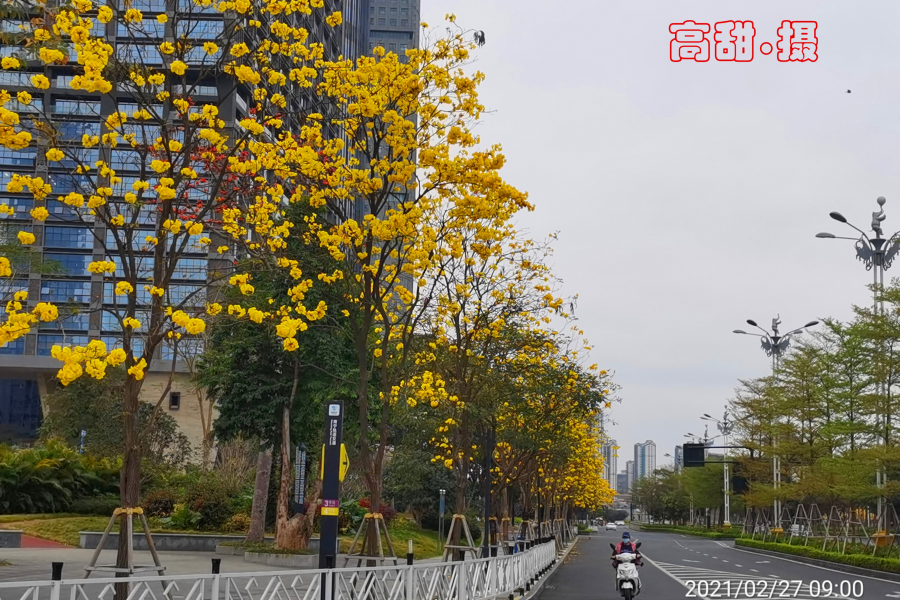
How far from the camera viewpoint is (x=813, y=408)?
167ft

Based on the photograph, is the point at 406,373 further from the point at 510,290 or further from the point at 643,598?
the point at 643,598

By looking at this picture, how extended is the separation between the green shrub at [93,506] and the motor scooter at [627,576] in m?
20.3

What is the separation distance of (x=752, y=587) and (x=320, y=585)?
16.7m

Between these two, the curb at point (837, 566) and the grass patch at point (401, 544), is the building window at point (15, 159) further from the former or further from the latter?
the curb at point (837, 566)

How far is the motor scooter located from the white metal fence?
2174mm

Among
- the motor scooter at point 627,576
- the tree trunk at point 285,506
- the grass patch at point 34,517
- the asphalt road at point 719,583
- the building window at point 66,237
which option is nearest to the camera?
the motor scooter at point 627,576

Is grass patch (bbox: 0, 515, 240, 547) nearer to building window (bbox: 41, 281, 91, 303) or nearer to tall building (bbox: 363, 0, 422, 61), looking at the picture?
building window (bbox: 41, 281, 91, 303)

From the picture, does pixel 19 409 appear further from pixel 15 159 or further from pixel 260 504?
pixel 260 504

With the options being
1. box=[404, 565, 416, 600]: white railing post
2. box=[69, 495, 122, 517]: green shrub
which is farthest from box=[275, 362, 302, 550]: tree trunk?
box=[404, 565, 416, 600]: white railing post

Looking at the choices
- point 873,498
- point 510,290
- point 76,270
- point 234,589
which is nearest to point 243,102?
point 76,270

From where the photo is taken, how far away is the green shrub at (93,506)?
111ft

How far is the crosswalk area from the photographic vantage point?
2170cm

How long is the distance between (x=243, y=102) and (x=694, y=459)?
1867 inches

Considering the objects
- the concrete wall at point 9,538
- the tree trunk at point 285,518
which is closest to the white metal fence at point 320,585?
the tree trunk at point 285,518
